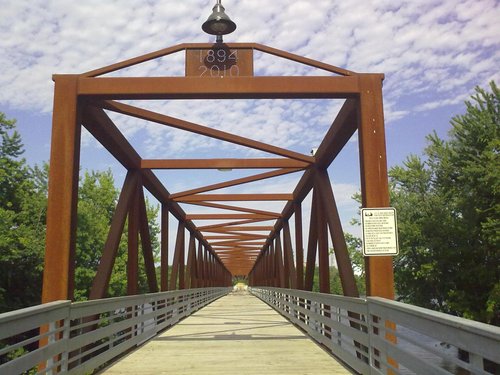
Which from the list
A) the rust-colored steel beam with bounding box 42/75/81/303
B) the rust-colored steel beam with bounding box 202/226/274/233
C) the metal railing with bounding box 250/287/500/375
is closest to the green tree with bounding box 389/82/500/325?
the rust-colored steel beam with bounding box 202/226/274/233

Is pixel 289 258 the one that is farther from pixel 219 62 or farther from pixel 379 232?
pixel 379 232

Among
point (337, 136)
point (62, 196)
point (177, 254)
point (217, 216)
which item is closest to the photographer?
point (62, 196)

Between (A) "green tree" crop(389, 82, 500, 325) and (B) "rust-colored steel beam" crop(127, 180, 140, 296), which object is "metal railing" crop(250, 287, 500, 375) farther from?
(A) "green tree" crop(389, 82, 500, 325)

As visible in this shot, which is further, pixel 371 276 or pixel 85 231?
pixel 85 231

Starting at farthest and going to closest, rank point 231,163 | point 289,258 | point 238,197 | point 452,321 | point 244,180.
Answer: point 289,258 → point 238,197 → point 244,180 → point 231,163 → point 452,321

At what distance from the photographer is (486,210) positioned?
20906 millimetres

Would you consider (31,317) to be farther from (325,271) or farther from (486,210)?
(486,210)

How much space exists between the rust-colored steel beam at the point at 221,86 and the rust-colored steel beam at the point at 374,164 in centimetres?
32

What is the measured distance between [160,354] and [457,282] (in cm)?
1957

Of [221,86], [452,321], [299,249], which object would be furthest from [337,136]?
[299,249]

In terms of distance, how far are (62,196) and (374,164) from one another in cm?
498

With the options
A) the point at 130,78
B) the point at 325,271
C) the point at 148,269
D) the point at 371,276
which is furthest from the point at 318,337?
the point at 148,269

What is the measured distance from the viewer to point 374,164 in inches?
328

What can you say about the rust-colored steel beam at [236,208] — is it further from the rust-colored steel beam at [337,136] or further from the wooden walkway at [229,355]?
the wooden walkway at [229,355]
